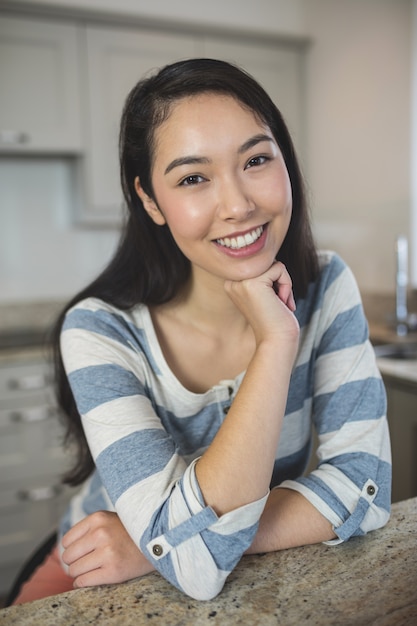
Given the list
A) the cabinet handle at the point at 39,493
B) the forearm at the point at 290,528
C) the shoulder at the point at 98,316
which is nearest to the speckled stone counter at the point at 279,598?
the forearm at the point at 290,528

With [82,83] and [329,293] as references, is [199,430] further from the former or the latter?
[82,83]

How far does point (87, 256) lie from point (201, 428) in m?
2.21

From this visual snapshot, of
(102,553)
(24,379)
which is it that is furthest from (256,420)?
(24,379)

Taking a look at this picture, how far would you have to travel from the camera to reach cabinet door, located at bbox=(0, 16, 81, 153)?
2.47 meters

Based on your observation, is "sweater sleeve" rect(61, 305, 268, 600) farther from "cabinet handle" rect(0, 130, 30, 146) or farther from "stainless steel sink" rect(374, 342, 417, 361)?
"cabinet handle" rect(0, 130, 30, 146)

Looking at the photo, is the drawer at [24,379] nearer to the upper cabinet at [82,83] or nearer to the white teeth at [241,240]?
the upper cabinet at [82,83]

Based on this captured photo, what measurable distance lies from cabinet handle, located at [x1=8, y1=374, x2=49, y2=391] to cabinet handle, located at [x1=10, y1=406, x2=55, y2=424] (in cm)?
9

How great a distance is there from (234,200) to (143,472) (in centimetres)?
39

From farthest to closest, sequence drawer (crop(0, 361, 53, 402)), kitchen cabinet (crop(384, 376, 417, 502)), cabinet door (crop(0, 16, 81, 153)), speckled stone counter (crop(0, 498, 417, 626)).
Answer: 1. cabinet door (crop(0, 16, 81, 153))
2. drawer (crop(0, 361, 53, 402))
3. kitchen cabinet (crop(384, 376, 417, 502))
4. speckled stone counter (crop(0, 498, 417, 626))

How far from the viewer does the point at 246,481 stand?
711 mm

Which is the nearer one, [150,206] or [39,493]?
[150,206]

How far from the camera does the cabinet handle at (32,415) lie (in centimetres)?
238

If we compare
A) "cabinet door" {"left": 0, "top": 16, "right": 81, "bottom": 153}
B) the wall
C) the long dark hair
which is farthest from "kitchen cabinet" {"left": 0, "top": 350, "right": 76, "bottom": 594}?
the long dark hair

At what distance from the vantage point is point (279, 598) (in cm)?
61
